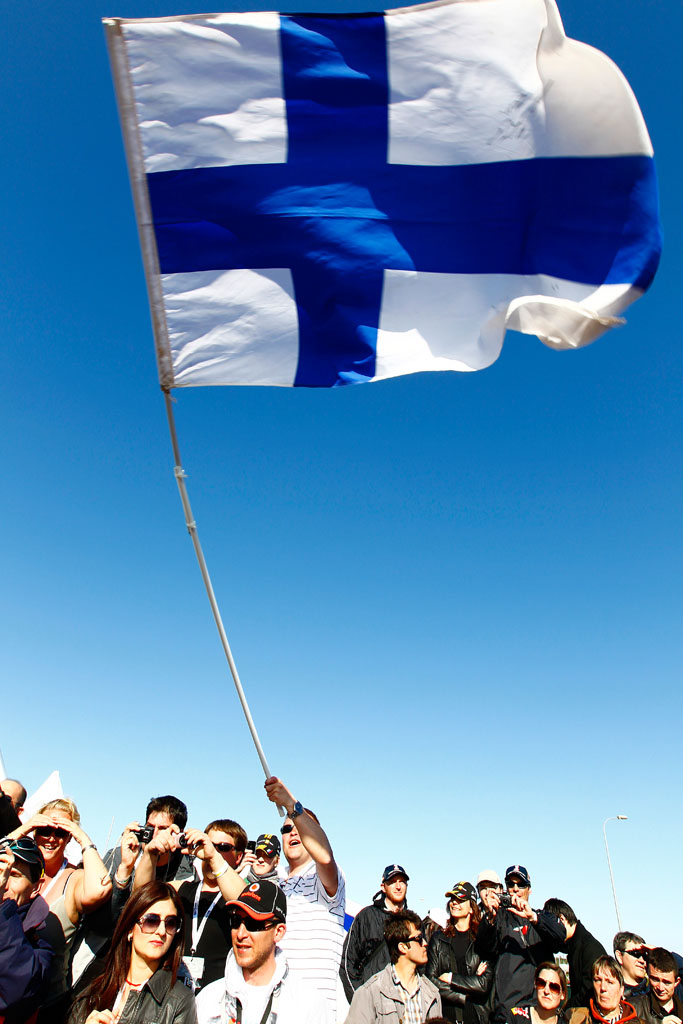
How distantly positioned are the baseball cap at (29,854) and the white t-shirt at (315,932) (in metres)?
1.50

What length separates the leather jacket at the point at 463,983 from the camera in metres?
7.00

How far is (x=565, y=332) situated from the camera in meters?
4.55

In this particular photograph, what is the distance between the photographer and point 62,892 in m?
4.56

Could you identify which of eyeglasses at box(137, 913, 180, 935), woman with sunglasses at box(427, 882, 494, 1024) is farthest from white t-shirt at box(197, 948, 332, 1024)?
woman with sunglasses at box(427, 882, 494, 1024)

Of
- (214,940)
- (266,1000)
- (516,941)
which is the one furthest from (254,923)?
(516,941)

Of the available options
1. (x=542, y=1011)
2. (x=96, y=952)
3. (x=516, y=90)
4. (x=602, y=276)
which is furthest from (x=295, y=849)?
(x=516, y=90)

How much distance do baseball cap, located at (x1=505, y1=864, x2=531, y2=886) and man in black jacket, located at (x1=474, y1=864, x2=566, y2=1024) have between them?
0.09 feet

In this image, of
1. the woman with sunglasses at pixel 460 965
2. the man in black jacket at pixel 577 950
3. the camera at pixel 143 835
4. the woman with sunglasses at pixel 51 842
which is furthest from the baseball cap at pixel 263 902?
the man in black jacket at pixel 577 950

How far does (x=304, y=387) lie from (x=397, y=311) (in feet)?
2.80

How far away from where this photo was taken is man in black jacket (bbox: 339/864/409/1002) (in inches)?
258

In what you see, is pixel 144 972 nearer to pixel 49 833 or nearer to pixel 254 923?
pixel 254 923

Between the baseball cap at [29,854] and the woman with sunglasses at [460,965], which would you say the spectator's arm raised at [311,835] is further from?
the woman with sunglasses at [460,965]

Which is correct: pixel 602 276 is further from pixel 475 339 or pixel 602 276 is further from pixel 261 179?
pixel 261 179

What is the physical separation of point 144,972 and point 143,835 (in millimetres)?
873
